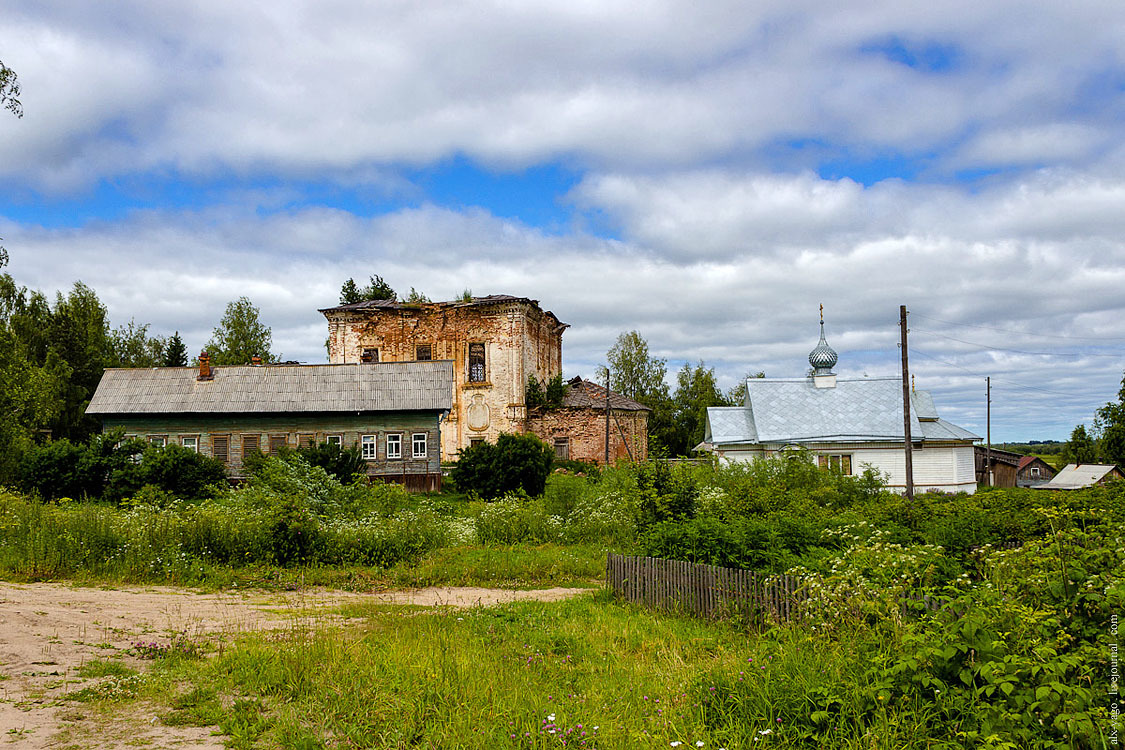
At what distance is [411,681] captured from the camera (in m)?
6.16

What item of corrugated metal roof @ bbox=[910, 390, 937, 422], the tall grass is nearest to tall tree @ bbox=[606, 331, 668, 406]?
corrugated metal roof @ bbox=[910, 390, 937, 422]

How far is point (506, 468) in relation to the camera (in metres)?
25.3

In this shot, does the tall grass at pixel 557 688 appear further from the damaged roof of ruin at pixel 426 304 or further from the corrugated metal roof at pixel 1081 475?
the corrugated metal roof at pixel 1081 475

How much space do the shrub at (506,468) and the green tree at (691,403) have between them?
28393 millimetres

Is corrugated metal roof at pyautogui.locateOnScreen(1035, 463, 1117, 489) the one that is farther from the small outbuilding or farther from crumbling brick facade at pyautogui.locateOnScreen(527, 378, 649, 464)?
crumbling brick facade at pyautogui.locateOnScreen(527, 378, 649, 464)

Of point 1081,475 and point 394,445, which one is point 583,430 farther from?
point 1081,475

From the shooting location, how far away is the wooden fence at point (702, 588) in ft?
25.7

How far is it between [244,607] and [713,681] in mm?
7436

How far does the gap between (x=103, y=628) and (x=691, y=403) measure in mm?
49899

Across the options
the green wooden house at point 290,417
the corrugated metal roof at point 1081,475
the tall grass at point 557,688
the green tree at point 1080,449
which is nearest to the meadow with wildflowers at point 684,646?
the tall grass at point 557,688

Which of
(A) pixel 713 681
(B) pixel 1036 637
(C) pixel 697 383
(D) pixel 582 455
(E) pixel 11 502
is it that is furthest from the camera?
(C) pixel 697 383

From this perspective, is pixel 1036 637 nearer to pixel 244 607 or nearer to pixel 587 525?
pixel 244 607

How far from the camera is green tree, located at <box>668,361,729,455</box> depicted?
54.1 metres

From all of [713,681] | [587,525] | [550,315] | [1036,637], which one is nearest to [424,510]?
[587,525]
